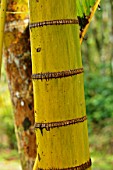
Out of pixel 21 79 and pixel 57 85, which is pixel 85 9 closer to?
pixel 57 85

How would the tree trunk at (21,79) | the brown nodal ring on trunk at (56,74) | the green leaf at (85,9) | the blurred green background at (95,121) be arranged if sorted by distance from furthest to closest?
the blurred green background at (95,121) < the tree trunk at (21,79) < the green leaf at (85,9) < the brown nodal ring on trunk at (56,74)

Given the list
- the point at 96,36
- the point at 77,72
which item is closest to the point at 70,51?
the point at 77,72

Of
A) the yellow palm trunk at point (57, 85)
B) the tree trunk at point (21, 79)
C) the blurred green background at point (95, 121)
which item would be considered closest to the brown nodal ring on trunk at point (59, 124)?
the yellow palm trunk at point (57, 85)

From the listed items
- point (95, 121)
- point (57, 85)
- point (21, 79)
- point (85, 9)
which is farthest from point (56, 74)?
point (95, 121)

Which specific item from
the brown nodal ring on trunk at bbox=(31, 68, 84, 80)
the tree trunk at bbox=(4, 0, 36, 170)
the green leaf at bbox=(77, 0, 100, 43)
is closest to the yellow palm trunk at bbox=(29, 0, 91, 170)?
the brown nodal ring on trunk at bbox=(31, 68, 84, 80)

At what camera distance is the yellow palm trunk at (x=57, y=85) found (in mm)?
742

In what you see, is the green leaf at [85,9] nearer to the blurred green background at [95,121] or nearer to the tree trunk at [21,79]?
the tree trunk at [21,79]

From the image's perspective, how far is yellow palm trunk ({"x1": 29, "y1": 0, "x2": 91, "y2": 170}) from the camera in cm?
74

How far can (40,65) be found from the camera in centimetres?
75

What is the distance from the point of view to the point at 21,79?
1.69 m

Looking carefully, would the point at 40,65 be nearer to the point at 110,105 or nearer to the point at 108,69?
the point at 110,105

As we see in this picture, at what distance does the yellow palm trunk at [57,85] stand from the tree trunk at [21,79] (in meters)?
0.92

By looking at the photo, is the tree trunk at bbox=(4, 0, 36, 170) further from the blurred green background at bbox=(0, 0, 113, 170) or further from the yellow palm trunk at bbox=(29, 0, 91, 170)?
the blurred green background at bbox=(0, 0, 113, 170)

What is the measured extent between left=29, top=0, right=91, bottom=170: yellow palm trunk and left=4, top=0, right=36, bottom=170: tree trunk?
0.92 meters
